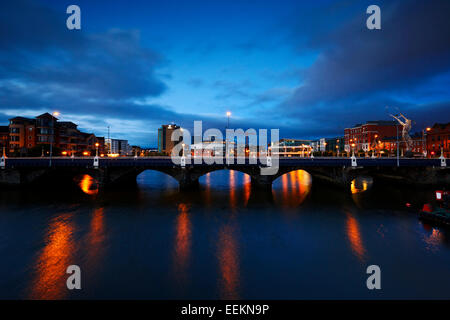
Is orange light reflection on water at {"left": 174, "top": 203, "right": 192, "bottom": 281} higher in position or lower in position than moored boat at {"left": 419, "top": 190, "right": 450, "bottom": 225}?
lower

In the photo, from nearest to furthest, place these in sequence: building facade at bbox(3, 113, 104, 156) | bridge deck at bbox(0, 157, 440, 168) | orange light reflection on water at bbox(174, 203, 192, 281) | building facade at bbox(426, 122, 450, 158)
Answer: orange light reflection on water at bbox(174, 203, 192, 281)
bridge deck at bbox(0, 157, 440, 168)
building facade at bbox(3, 113, 104, 156)
building facade at bbox(426, 122, 450, 158)

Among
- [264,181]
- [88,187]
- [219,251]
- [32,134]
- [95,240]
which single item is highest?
[32,134]

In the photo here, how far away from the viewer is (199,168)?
4503 centimetres

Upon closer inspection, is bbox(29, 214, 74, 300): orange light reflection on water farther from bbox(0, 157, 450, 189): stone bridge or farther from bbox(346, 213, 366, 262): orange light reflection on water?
bbox(346, 213, 366, 262): orange light reflection on water

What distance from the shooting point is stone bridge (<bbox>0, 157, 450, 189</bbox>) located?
4019cm

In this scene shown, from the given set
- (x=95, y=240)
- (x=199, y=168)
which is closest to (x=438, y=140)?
(x=199, y=168)

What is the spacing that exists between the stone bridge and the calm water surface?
11.4 metres

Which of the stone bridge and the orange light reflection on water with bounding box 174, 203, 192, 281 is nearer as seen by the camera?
the orange light reflection on water with bounding box 174, 203, 192, 281

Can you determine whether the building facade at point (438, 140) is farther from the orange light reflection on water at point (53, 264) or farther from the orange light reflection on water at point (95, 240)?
the orange light reflection on water at point (53, 264)

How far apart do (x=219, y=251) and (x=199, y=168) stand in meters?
29.1

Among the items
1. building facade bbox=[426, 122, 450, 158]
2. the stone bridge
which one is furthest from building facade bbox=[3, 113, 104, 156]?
building facade bbox=[426, 122, 450, 158]

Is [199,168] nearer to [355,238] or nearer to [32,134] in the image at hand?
[355,238]

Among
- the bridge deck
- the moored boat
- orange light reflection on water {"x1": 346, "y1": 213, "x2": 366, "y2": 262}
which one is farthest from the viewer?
the bridge deck
